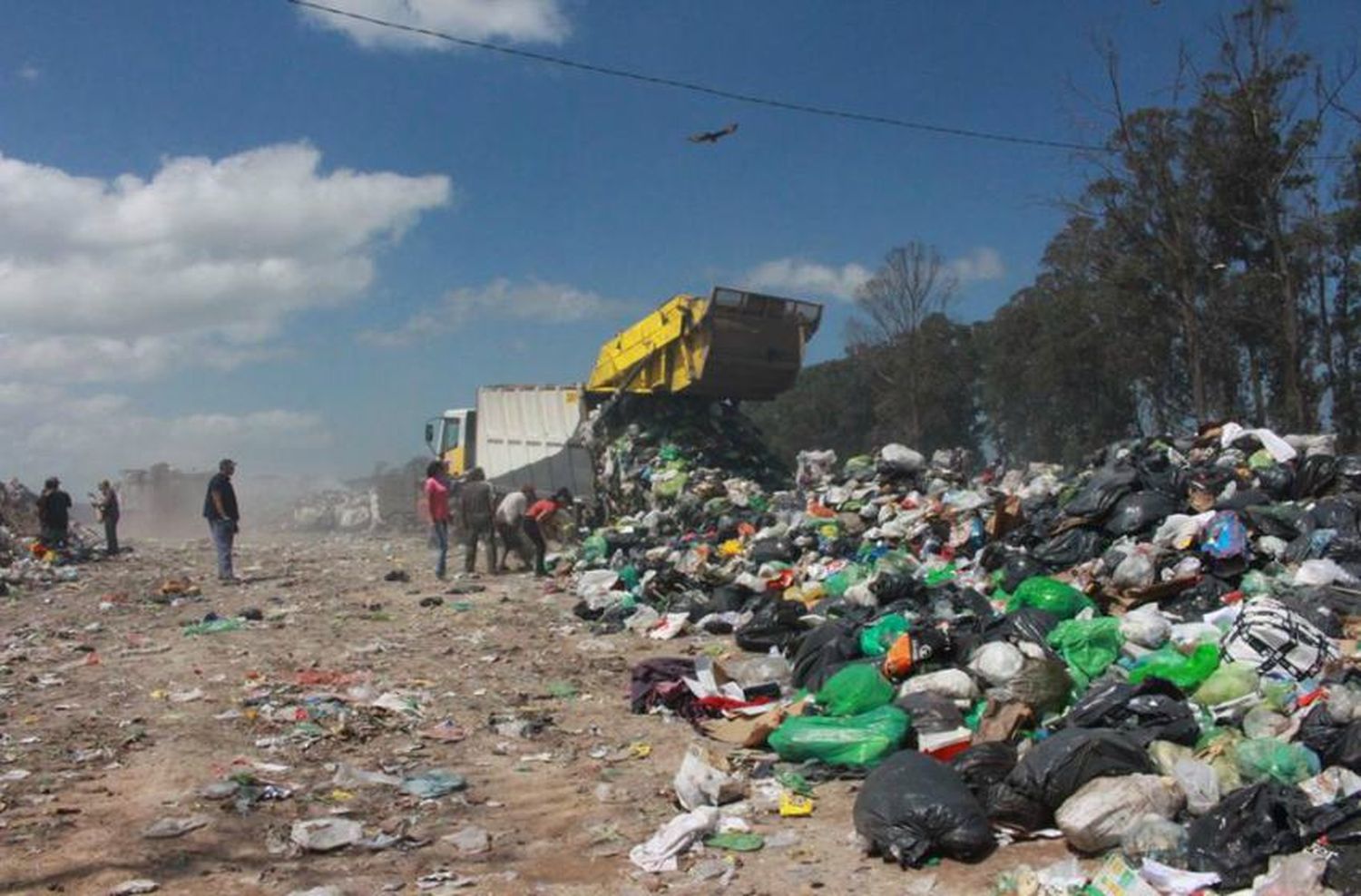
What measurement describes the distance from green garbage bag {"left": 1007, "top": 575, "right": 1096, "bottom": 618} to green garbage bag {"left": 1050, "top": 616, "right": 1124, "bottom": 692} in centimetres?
56

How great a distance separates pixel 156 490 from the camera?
29516 mm

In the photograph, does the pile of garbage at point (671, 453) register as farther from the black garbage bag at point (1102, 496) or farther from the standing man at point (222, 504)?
the black garbage bag at point (1102, 496)

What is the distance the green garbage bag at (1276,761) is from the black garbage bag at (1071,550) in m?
3.76

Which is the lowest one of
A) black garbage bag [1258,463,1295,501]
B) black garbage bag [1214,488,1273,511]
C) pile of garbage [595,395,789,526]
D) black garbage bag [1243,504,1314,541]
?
black garbage bag [1243,504,1314,541]

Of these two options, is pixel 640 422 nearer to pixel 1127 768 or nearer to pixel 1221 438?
pixel 1221 438

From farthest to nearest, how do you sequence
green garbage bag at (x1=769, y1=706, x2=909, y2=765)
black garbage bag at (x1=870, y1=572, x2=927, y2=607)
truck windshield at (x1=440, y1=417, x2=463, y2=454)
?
truck windshield at (x1=440, y1=417, x2=463, y2=454)
black garbage bag at (x1=870, y1=572, x2=927, y2=607)
green garbage bag at (x1=769, y1=706, x2=909, y2=765)

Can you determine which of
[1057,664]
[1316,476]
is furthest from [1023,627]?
[1316,476]

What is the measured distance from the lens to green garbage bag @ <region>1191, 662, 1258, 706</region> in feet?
14.4

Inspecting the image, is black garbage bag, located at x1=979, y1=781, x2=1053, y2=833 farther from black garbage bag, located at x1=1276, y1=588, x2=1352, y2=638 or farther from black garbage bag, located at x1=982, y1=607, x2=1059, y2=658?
black garbage bag, located at x1=1276, y1=588, x2=1352, y2=638

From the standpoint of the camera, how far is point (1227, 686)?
4430 millimetres

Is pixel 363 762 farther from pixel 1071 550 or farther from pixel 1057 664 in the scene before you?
pixel 1071 550

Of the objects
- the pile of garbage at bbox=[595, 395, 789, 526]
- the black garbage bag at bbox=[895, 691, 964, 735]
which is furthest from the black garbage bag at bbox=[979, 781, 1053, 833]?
the pile of garbage at bbox=[595, 395, 789, 526]

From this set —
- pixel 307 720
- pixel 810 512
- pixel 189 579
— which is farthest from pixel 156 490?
pixel 307 720

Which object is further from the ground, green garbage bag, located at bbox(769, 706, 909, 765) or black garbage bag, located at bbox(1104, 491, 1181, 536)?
black garbage bag, located at bbox(1104, 491, 1181, 536)
